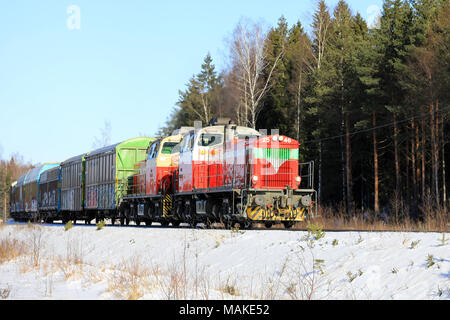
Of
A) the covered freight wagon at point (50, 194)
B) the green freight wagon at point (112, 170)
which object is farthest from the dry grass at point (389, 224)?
the covered freight wagon at point (50, 194)

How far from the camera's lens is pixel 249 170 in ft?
61.4

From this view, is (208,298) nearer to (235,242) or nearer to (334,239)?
(334,239)

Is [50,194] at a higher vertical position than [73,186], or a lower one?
lower

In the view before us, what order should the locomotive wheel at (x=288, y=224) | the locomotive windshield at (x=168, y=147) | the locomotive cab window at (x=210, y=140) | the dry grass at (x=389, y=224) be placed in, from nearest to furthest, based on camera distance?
1. the dry grass at (x=389, y=224)
2. the locomotive wheel at (x=288, y=224)
3. the locomotive cab window at (x=210, y=140)
4. the locomotive windshield at (x=168, y=147)

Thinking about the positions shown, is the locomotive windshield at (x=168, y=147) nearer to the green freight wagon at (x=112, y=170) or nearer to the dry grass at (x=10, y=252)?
the green freight wagon at (x=112, y=170)

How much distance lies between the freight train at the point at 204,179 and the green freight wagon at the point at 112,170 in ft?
0.16

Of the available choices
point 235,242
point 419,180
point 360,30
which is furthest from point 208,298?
point 360,30

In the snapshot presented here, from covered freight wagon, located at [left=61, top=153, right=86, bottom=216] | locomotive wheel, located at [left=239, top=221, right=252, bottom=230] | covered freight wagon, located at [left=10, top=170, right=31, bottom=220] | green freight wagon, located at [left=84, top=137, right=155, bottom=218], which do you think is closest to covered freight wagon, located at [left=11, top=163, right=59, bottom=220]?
covered freight wagon, located at [left=10, top=170, right=31, bottom=220]

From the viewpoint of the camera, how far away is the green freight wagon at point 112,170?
28641 millimetres

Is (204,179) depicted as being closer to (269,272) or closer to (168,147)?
(168,147)

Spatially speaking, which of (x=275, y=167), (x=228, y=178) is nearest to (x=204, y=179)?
(x=228, y=178)

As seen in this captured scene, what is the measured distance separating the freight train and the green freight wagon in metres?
0.05

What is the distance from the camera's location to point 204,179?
20.9 metres

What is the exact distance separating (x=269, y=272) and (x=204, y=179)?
30.5 feet
